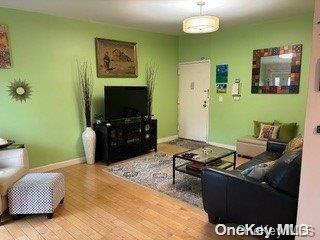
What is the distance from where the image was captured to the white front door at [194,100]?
5637mm

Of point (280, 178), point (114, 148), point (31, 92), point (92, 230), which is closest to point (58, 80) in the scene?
point (31, 92)

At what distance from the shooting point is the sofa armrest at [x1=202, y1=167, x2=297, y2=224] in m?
1.91

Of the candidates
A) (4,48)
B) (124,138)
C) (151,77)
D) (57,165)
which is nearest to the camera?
(4,48)

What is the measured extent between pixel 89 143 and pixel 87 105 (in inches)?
26.7

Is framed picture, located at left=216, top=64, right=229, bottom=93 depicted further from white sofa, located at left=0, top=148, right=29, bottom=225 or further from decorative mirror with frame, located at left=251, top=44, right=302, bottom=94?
white sofa, located at left=0, top=148, right=29, bottom=225

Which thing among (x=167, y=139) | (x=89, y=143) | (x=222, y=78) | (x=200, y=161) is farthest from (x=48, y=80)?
(x=222, y=78)

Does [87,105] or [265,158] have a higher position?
[87,105]

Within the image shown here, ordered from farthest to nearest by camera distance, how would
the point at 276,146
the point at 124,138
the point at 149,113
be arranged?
the point at 149,113, the point at 124,138, the point at 276,146

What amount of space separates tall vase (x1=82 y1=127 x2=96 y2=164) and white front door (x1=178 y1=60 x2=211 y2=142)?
2.61m

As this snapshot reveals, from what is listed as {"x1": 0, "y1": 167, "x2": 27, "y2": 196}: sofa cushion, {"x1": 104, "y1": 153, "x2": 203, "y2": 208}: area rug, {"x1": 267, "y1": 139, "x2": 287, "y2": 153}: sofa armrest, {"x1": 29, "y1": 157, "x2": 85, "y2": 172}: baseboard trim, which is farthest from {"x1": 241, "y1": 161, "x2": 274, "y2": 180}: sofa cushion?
{"x1": 29, "y1": 157, "x2": 85, "y2": 172}: baseboard trim

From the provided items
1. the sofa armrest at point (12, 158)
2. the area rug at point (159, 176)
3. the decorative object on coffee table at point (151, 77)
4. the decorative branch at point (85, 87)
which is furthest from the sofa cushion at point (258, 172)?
the decorative object on coffee table at point (151, 77)

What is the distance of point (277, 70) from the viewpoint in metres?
4.46

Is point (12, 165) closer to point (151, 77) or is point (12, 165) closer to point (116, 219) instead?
point (116, 219)

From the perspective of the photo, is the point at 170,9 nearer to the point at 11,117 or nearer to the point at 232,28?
the point at 232,28
